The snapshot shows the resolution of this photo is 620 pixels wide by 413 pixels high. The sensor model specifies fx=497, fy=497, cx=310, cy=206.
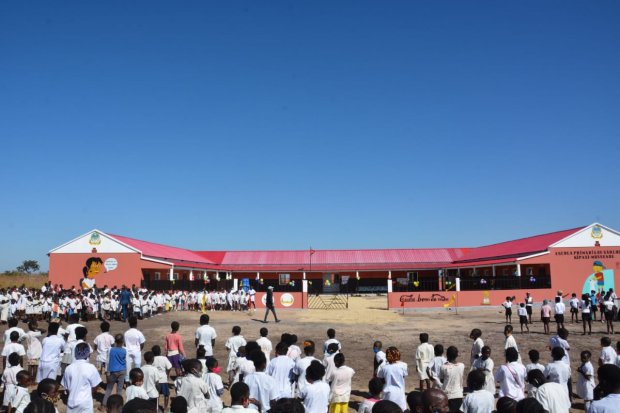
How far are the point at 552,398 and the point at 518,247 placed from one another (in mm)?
40819

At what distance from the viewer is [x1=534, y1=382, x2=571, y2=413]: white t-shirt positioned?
253 inches

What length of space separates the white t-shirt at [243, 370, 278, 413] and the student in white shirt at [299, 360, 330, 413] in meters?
0.47

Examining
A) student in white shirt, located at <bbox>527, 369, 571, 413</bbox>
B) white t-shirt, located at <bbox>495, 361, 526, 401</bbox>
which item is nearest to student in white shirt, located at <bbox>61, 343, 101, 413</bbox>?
student in white shirt, located at <bbox>527, 369, 571, 413</bbox>

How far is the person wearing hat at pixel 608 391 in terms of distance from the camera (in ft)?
16.9

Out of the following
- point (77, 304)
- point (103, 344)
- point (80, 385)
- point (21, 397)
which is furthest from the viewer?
point (77, 304)

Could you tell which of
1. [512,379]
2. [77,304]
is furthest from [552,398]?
[77,304]

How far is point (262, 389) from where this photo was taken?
22.9 ft

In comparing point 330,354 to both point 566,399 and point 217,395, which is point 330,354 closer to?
point 217,395

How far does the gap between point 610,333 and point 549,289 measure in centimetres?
1531

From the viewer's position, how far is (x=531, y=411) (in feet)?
16.0

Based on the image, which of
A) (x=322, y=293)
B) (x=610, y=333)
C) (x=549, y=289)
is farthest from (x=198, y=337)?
(x=322, y=293)

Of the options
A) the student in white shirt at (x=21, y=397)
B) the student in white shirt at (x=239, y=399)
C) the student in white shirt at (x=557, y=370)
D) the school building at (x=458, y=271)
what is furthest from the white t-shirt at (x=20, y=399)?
the school building at (x=458, y=271)

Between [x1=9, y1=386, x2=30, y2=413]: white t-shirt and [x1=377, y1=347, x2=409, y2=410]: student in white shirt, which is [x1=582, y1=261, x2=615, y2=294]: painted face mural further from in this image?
[x1=9, y1=386, x2=30, y2=413]: white t-shirt

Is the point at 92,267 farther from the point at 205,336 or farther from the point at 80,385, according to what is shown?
the point at 80,385
